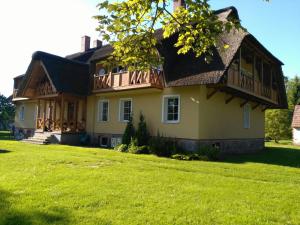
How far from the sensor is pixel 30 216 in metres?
5.24

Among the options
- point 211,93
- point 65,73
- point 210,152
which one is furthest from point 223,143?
point 65,73

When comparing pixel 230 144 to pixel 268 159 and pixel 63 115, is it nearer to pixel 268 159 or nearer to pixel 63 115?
pixel 268 159

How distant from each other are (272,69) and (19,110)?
2191 cm

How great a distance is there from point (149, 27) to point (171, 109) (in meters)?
10.3

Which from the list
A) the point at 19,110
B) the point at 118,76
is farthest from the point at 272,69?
the point at 19,110

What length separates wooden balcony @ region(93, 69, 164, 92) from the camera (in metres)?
16.0

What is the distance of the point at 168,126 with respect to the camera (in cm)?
1642

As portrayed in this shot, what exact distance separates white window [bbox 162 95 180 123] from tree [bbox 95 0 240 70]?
9.30 metres

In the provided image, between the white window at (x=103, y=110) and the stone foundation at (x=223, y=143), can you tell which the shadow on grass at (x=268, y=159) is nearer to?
the stone foundation at (x=223, y=143)

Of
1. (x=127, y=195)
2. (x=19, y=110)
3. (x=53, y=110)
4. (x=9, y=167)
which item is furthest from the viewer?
(x=19, y=110)

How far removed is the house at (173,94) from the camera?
1533cm

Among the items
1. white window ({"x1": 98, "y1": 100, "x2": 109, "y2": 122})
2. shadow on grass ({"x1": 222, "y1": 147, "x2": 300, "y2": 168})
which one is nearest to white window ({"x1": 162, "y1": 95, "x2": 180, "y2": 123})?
shadow on grass ({"x1": 222, "y1": 147, "x2": 300, "y2": 168})

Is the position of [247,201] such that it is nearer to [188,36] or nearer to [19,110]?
[188,36]

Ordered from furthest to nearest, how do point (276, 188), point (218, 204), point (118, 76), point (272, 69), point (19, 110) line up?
point (19, 110) < point (272, 69) < point (118, 76) < point (276, 188) < point (218, 204)
